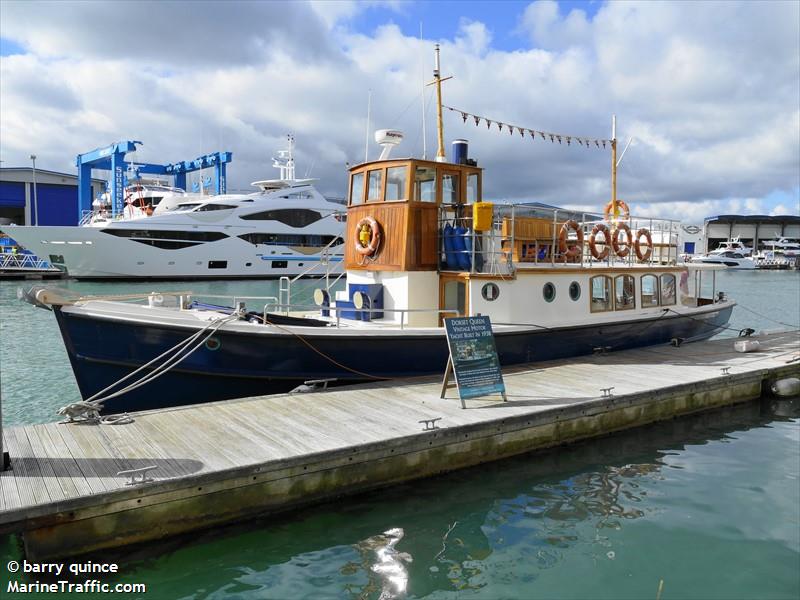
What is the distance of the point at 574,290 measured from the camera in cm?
1277

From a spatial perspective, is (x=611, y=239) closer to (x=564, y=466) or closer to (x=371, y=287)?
(x=371, y=287)

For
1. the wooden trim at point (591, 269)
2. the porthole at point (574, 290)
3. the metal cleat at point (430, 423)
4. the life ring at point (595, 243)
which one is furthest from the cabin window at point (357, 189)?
the metal cleat at point (430, 423)

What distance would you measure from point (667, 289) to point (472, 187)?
6.27m

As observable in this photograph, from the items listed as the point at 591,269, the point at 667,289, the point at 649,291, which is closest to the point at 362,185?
the point at 591,269

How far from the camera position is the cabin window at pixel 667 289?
1512 cm

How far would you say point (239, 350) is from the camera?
30.7 ft

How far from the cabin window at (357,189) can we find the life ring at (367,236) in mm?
579

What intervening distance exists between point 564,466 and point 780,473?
3038mm

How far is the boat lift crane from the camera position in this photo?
1873 inches

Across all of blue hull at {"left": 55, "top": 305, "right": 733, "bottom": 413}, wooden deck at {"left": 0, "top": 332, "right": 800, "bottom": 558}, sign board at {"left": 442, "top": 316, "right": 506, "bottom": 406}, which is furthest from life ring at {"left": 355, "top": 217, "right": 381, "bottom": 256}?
sign board at {"left": 442, "top": 316, "right": 506, "bottom": 406}

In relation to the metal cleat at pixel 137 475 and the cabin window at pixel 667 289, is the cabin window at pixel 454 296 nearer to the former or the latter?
the cabin window at pixel 667 289

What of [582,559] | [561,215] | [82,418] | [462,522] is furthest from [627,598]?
[561,215]

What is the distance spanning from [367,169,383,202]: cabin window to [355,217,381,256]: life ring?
1.54ft

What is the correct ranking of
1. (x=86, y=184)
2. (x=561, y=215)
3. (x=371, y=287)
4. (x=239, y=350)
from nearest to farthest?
(x=239, y=350) < (x=371, y=287) < (x=561, y=215) < (x=86, y=184)
